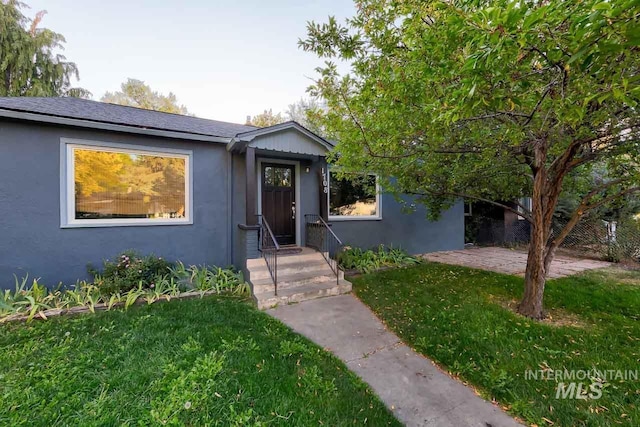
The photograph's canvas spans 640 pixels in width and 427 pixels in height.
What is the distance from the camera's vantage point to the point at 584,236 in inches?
323

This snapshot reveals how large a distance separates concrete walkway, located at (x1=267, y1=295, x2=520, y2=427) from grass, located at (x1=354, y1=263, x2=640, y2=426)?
158mm

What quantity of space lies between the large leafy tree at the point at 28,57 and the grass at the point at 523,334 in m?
19.1

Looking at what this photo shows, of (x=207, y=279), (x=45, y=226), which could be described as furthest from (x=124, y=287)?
(x=45, y=226)

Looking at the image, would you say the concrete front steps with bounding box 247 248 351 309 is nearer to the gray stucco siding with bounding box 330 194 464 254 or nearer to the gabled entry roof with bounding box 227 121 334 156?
the gray stucco siding with bounding box 330 194 464 254

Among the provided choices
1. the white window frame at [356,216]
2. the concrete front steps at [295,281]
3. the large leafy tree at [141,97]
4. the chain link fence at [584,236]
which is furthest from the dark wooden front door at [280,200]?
the large leafy tree at [141,97]

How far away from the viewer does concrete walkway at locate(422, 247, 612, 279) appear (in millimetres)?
6094

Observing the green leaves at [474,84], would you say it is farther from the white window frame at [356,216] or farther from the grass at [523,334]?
the white window frame at [356,216]

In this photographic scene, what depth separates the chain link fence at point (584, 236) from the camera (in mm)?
7004

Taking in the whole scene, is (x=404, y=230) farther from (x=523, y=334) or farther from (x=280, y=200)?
(x=523, y=334)

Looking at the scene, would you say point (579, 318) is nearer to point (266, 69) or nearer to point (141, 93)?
point (266, 69)

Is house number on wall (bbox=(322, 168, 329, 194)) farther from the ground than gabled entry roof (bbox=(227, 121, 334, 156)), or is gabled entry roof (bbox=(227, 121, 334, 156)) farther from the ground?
gabled entry roof (bbox=(227, 121, 334, 156))

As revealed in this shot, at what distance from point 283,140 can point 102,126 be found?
3.13 m

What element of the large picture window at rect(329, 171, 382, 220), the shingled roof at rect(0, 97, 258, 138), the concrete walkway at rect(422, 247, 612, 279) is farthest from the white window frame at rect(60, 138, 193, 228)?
the concrete walkway at rect(422, 247, 612, 279)

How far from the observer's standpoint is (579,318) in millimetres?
3564
